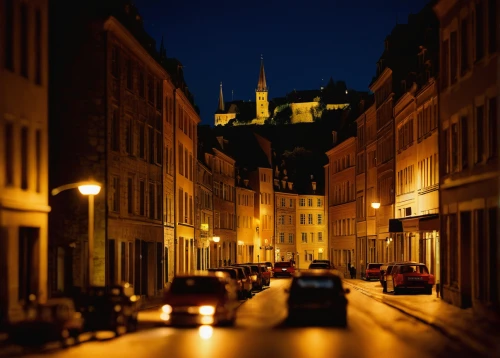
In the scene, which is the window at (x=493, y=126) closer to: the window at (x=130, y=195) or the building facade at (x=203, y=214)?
the window at (x=130, y=195)

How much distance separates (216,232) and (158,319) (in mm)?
58907

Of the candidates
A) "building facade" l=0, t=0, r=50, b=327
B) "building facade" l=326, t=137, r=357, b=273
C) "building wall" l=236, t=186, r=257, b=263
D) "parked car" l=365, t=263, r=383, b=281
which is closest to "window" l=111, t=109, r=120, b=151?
"building facade" l=0, t=0, r=50, b=327

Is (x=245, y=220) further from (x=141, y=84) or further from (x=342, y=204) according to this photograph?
(x=141, y=84)

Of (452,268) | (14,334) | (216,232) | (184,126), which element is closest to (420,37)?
(184,126)

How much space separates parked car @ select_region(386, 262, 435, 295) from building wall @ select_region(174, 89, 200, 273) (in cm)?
1558

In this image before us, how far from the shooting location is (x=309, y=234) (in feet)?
463

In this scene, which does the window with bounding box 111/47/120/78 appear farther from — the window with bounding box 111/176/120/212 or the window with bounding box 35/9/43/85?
the window with bounding box 35/9/43/85

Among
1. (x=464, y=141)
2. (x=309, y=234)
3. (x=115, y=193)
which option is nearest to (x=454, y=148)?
(x=464, y=141)

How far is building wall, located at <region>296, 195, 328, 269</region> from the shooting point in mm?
139750

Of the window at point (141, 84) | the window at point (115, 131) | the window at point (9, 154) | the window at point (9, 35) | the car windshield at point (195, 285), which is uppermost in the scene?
the window at point (141, 84)

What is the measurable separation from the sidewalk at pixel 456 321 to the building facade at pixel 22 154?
1160cm

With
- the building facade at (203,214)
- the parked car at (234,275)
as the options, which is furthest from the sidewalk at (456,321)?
the building facade at (203,214)

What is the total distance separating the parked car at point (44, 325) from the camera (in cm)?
2103

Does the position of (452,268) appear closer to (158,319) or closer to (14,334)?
(158,319)
